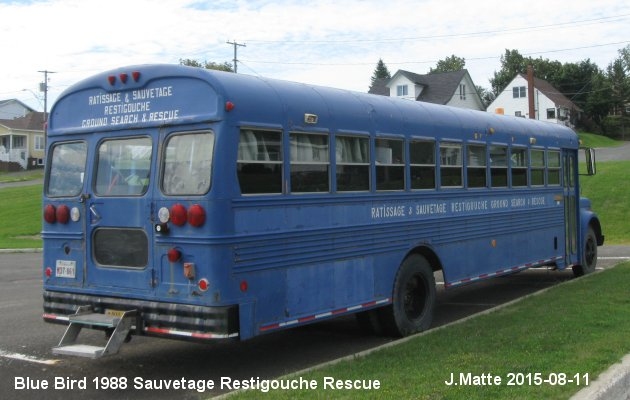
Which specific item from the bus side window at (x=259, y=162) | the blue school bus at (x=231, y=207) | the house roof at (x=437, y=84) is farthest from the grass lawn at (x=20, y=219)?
the house roof at (x=437, y=84)

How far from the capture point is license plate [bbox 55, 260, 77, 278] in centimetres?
682

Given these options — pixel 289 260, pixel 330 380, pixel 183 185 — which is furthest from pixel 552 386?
pixel 183 185

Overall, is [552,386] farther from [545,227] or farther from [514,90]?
[514,90]

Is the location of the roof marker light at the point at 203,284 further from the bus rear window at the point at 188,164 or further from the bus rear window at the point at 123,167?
the bus rear window at the point at 123,167

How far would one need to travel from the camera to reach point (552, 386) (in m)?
5.40

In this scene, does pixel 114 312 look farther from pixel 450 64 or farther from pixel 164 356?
pixel 450 64

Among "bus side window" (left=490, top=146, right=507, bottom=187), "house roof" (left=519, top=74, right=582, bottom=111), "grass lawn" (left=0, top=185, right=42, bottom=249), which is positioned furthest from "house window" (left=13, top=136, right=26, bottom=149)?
"bus side window" (left=490, top=146, right=507, bottom=187)

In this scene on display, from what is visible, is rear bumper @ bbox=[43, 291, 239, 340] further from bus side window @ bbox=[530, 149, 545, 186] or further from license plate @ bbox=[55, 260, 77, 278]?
bus side window @ bbox=[530, 149, 545, 186]

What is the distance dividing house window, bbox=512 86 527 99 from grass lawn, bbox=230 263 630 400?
195 feet

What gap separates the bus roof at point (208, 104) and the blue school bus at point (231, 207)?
2 cm

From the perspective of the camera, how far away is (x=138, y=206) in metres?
6.38

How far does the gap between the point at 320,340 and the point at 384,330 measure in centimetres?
80

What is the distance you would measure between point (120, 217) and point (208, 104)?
1.40m

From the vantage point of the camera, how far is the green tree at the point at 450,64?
95125 mm
